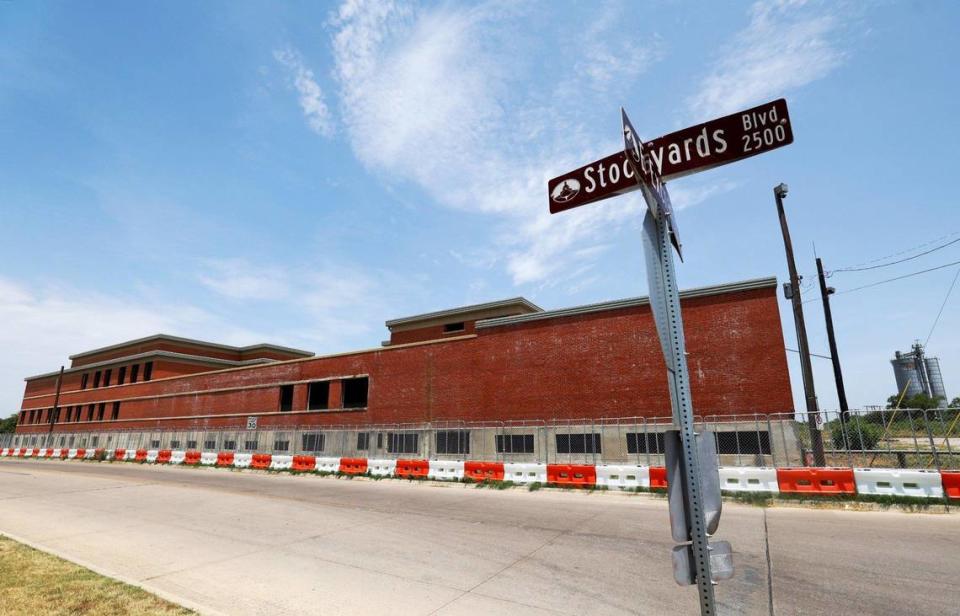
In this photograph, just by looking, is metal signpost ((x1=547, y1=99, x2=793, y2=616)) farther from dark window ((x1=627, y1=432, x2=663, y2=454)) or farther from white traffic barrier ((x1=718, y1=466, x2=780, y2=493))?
dark window ((x1=627, y1=432, x2=663, y2=454))

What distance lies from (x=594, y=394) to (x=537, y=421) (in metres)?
3.40

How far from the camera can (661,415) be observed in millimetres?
22234

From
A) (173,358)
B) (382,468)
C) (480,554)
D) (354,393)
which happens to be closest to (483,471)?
(382,468)

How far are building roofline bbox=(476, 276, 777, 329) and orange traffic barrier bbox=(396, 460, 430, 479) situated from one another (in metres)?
10.1

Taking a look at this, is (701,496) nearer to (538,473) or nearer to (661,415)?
(538,473)

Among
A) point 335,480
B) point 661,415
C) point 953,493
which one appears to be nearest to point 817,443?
point 953,493

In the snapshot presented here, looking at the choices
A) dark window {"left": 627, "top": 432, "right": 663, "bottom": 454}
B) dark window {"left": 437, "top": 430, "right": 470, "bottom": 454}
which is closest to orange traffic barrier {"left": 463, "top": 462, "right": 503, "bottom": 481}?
dark window {"left": 627, "top": 432, "right": 663, "bottom": 454}

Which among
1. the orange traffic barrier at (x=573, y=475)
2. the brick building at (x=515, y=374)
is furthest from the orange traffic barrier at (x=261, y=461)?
the orange traffic barrier at (x=573, y=475)

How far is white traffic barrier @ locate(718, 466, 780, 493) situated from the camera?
13.7 m

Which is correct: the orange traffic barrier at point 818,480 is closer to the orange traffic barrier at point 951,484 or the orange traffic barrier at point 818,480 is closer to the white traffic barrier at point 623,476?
the orange traffic barrier at point 951,484

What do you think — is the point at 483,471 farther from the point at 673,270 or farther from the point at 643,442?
the point at 673,270

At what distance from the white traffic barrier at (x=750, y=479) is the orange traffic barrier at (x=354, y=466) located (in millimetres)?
15040

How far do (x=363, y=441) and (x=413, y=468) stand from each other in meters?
10.4

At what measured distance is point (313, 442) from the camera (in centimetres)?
3281
